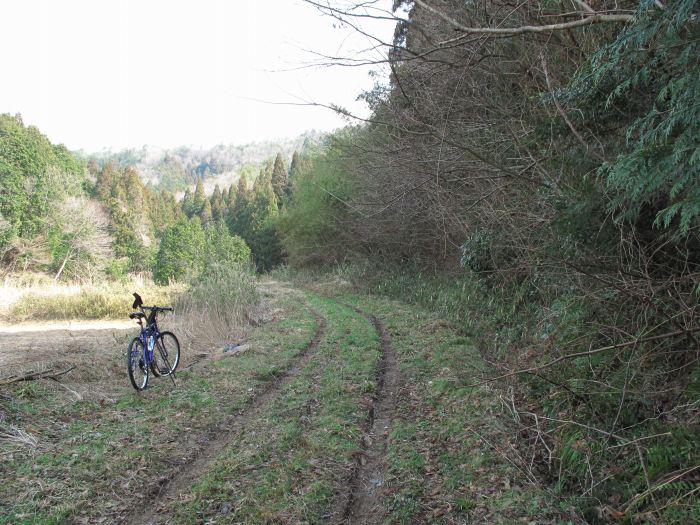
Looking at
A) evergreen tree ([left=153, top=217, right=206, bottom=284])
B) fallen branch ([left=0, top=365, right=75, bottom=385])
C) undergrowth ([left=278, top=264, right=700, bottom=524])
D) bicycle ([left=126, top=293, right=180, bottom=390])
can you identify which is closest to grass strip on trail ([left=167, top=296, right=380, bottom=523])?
undergrowth ([left=278, top=264, right=700, bottom=524])

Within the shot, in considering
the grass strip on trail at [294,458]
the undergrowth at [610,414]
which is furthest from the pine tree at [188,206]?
the undergrowth at [610,414]

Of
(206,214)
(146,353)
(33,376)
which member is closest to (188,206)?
(206,214)

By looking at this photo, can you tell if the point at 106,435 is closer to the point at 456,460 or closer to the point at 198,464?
the point at 198,464

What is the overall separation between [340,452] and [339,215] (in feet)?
70.5

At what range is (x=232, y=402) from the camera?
6086 millimetres

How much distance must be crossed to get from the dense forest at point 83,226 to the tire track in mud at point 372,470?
2061 cm

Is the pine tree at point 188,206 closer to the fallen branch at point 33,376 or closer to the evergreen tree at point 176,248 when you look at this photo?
the evergreen tree at point 176,248

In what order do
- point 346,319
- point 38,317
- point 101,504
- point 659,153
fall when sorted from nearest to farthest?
point 659,153 → point 101,504 → point 346,319 → point 38,317

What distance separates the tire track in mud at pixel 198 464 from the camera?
142 inches

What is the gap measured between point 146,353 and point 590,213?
236 inches

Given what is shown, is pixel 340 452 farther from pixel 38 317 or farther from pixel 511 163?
pixel 38 317

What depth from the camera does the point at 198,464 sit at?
444cm

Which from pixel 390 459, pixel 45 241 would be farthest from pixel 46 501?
pixel 45 241

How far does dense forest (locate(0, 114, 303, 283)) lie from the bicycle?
18.3m
